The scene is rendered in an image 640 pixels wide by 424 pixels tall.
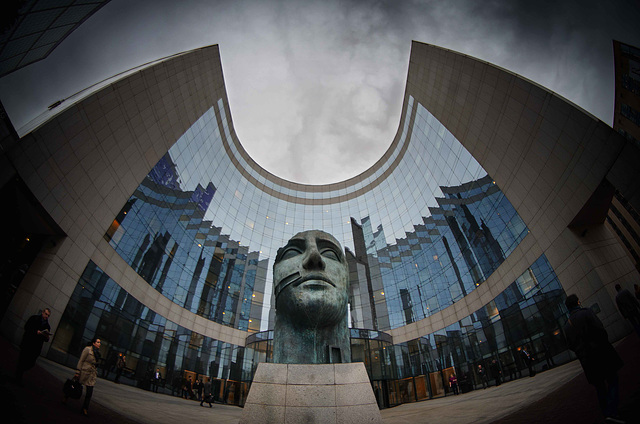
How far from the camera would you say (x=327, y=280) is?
21.0ft

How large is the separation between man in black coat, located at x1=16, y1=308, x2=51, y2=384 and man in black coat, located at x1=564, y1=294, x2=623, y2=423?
372 inches

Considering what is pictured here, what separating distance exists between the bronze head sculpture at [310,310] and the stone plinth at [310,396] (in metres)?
0.90

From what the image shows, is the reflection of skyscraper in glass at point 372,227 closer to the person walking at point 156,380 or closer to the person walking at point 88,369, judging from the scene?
the person walking at point 156,380

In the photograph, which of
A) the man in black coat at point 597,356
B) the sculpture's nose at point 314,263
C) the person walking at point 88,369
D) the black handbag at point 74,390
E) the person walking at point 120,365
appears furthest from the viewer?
the person walking at point 120,365

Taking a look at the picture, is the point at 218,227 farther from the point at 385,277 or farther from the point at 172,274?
the point at 385,277

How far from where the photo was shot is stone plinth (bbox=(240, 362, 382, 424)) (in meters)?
4.95

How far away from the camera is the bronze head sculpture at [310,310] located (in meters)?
6.23

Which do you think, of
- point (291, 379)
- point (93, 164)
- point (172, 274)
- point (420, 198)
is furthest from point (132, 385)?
point (420, 198)

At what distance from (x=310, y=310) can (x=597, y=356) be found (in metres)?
4.68

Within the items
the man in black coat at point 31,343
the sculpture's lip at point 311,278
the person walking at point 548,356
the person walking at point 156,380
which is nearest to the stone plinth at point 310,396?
the sculpture's lip at point 311,278

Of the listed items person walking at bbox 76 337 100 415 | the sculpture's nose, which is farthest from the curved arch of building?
the sculpture's nose

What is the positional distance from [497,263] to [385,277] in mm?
15691

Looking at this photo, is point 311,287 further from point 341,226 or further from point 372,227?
point 341,226

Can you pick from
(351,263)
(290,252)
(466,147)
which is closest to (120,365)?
(290,252)
